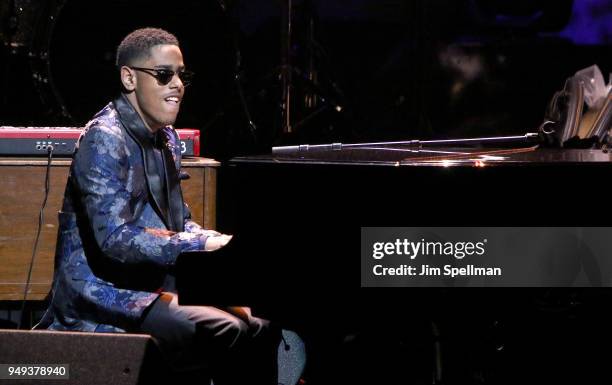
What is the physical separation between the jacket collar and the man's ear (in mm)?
36

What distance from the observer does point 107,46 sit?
16.7 feet

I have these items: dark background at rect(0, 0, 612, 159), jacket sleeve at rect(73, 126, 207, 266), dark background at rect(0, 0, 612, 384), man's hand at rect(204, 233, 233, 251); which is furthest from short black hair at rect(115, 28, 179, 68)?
dark background at rect(0, 0, 612, 159)

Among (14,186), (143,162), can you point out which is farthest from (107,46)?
(143,162)

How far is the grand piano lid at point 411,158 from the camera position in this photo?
2805 mm

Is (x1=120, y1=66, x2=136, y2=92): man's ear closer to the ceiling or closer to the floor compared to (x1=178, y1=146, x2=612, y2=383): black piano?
closer to the ceiling

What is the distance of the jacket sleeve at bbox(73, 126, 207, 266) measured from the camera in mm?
3023

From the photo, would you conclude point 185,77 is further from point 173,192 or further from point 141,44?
point 173,192

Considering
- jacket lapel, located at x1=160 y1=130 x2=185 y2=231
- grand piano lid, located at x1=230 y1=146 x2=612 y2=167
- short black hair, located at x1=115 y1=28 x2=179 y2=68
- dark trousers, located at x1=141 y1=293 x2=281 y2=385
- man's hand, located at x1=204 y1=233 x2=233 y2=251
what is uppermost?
short black hair, located at x1=115 y1=28 x2=179 y2=68

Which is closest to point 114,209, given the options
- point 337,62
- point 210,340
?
point 210,340

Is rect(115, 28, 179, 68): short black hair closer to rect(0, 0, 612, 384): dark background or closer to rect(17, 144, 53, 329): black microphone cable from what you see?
rect(17, 144, 53, 329): black microphone cable

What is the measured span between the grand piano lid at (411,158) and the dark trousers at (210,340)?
55cm

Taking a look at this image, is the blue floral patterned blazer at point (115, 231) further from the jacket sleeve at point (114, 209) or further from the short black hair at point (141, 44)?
the short black hair at point (141, 44)

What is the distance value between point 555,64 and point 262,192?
3.96 m

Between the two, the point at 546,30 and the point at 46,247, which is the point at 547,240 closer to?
the point at 46,247
